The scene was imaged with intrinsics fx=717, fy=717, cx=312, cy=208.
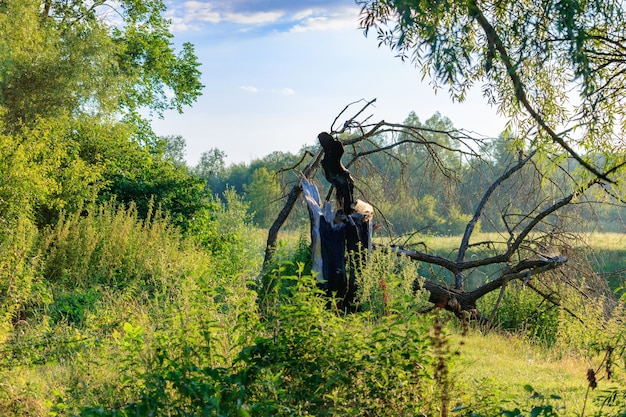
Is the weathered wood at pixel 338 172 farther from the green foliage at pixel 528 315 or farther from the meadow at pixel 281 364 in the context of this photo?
the green foliage at pixel 528 315

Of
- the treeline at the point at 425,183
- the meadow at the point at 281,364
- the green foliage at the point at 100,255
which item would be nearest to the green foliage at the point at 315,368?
the meadow at the point at 281,364

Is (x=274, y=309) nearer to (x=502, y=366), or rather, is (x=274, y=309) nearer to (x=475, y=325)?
(x=502, y=366)

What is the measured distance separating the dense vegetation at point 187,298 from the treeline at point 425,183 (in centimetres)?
12

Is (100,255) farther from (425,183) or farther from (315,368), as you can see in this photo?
(425,183)

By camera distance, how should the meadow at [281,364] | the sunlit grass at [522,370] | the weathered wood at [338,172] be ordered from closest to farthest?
the meadow at [281,364]
the sunlit grass at [522,370]
the weathered wood at [338,172]

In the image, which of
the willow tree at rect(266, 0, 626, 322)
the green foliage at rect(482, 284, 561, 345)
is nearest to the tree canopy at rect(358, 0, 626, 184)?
the willow tree at rect(266, 0, 626, 322)

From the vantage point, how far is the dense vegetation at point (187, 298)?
406 cm

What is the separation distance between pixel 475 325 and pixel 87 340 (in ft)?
18.2

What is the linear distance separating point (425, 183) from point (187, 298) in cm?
3715

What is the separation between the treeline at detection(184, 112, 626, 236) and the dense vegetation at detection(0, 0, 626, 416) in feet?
0.40

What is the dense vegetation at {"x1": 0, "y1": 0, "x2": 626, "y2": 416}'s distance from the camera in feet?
13.3

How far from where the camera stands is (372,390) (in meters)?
4.05

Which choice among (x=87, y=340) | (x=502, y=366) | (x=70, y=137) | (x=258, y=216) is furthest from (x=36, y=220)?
(x=258, y=216)

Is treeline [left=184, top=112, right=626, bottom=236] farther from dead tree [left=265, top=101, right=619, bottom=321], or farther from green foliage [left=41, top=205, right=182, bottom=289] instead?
green foliage [left=41, top=205, right=182, bottom=289]
